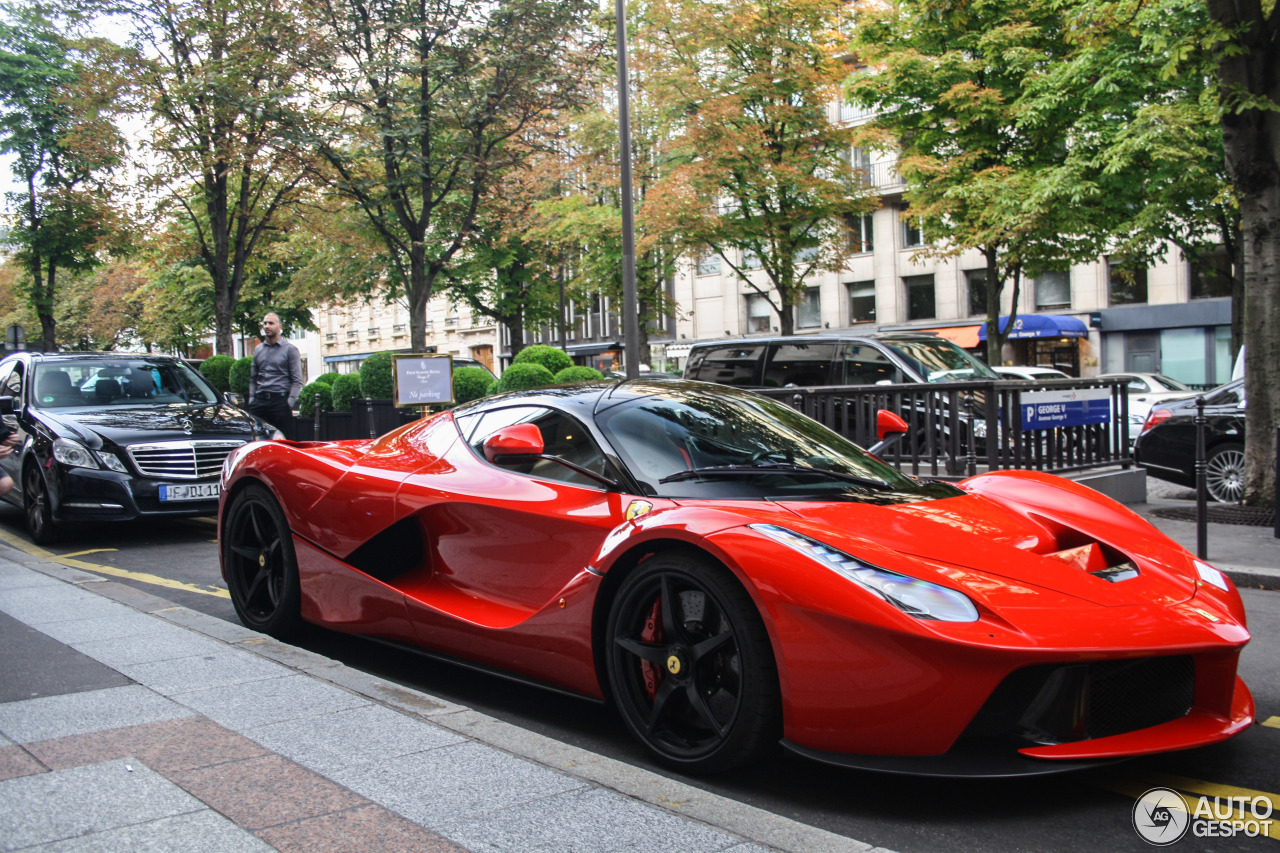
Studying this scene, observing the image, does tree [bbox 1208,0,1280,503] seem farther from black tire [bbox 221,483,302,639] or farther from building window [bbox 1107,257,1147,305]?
building window [bbox 1107,257,1147,305]

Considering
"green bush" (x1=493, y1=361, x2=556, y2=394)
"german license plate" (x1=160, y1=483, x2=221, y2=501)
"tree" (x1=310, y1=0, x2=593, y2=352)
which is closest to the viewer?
"german license plate" (x1=160, y1=483, x2=221, y2=501)

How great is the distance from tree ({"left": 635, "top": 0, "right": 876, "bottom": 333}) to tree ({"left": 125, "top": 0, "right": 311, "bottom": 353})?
8.09 metres

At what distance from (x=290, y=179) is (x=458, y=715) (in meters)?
16.9

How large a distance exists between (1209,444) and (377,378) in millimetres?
12094

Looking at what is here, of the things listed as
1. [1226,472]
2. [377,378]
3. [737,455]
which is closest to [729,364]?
[1226,472]

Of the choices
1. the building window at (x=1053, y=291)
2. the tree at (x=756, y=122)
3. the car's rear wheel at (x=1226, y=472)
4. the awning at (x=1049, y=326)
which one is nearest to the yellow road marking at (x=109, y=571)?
the car's rear wheel at (x=1226, y=472)

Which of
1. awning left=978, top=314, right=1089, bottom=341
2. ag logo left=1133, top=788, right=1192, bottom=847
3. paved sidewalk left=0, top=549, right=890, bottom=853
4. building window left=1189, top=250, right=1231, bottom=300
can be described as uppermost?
building window left=1189, top=250, right=1231, bottom=300

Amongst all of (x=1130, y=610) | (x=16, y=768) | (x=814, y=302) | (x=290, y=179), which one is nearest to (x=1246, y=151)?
(x=1130, y=610)

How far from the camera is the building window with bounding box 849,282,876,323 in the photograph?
39.3m

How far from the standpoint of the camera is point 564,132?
16.4 meters

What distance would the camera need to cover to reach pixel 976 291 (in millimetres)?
36312

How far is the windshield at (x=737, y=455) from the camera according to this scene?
137 inches

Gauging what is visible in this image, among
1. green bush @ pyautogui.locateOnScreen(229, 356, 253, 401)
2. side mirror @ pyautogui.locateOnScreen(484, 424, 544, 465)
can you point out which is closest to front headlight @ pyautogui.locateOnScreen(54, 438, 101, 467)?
side mirror @ pyautogui.locateOnScreen(484, 424, 544, 465)

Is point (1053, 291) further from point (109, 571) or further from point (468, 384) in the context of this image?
point (109, 571)
